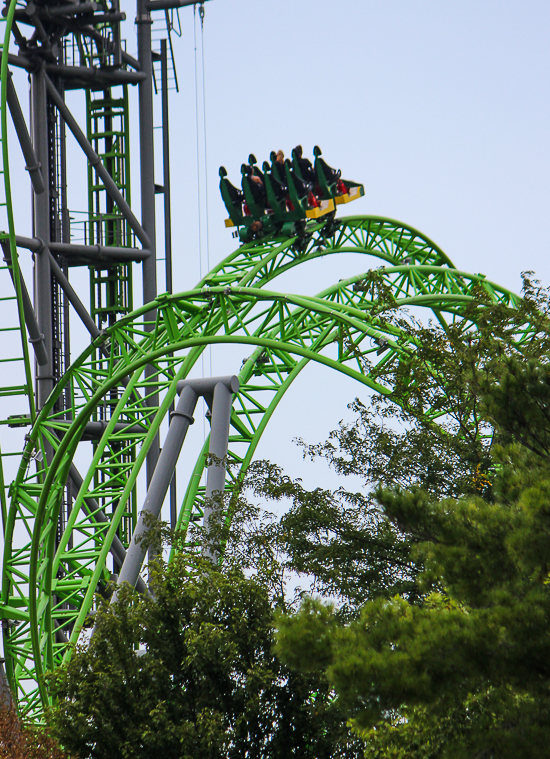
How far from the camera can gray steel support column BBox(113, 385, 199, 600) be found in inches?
619

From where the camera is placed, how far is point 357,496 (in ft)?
46.0

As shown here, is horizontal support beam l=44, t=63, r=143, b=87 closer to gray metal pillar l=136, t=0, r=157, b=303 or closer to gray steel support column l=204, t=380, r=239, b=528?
gray metal pillar l=136, t=0, r=157, b=303

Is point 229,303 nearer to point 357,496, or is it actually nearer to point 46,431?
point 357,496

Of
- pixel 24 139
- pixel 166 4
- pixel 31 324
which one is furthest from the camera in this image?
pixel 166 4

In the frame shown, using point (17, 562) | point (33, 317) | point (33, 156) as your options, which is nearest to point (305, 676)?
point (17, 562)

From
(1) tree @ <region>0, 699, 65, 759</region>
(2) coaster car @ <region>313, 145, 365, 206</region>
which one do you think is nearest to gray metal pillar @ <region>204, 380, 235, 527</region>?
(1) tree @ <region>0, 699, 65, 759</region>

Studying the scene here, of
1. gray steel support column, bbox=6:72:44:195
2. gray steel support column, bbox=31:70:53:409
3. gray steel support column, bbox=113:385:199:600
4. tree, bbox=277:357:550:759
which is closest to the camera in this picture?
tree, bbox=277:357:550:759

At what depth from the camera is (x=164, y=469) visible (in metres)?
16.5

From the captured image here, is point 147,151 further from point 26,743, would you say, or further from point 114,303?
point 26,743

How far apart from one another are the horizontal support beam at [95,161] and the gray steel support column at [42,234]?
307 mm

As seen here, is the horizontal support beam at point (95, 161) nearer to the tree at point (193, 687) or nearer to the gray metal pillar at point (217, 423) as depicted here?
the gray metal pillar at point (217, 423)

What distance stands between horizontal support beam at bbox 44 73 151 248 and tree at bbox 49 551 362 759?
1226 centimetres

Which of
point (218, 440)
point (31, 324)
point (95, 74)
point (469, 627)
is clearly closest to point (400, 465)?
point (218, 440)

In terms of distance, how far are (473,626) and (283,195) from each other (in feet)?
49.2
